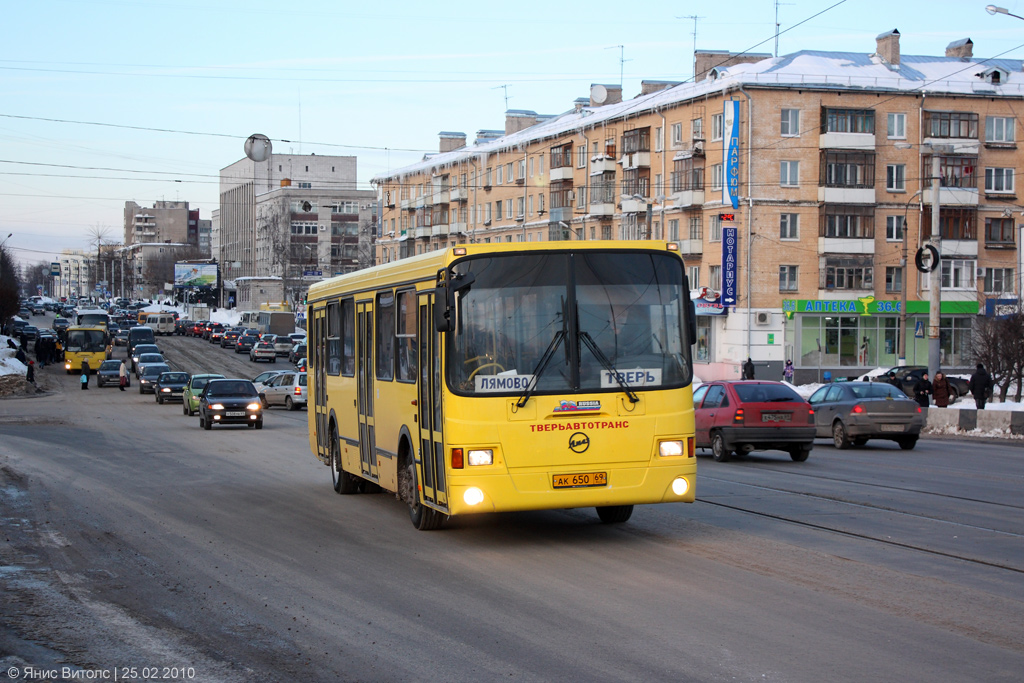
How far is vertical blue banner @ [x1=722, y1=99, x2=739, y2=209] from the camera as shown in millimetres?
59969

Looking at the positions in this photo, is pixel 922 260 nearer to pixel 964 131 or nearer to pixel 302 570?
pixel 964 131

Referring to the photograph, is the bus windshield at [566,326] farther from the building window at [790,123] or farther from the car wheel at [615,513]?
the building window at [790,123]

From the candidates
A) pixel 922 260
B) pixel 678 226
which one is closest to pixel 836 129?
pixel 678 226

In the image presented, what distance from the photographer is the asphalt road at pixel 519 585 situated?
675 cm

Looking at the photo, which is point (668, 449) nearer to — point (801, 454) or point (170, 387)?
point (801, 454)

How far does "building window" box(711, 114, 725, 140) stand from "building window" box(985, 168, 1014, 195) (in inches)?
625

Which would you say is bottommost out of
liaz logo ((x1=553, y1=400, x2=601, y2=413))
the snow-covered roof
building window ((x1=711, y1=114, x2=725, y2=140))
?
liaz logo ((x1=553, y1=400, x2=601, y2=413))

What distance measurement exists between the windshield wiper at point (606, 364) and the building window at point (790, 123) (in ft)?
173

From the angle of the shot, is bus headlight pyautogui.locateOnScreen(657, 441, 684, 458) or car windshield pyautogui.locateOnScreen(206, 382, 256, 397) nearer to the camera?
bus headlight pyautogui.locateOnScreen(657, 441, 684, 458)

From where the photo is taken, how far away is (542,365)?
1063cm

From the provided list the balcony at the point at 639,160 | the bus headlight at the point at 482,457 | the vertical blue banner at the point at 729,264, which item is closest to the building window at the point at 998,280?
the vertical blue banner at the point at 729,264

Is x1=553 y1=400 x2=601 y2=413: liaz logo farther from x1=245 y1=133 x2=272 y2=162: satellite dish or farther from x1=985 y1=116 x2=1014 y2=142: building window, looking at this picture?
x1=985 y1=116 x2=1014 y2=142: building window

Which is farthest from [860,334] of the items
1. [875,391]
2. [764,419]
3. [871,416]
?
[764,419]

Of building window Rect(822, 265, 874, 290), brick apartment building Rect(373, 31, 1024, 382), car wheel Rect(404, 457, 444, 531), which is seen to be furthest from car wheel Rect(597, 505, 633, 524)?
building window Rect(822, 265, 874, 290)
